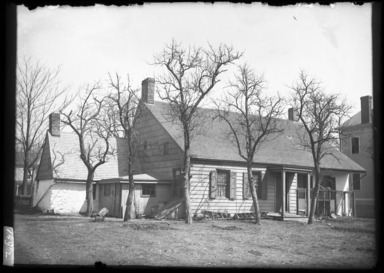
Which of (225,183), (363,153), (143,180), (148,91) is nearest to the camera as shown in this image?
(143,180)

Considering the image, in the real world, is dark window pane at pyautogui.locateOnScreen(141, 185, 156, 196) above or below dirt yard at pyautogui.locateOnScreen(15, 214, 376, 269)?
above

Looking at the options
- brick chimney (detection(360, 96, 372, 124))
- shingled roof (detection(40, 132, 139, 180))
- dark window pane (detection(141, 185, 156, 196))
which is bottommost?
dark window pane (detection(141, 185, 156, 196))

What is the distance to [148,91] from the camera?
26375 mm

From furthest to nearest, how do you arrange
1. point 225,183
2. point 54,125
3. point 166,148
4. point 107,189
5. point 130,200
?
point 54,125 → point 107,189 → point 166,148 → point 225,183 → point 130,200

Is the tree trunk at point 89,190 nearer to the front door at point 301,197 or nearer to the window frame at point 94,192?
the window frame at point 94,192

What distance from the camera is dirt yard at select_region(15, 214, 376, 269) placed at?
10.2 m

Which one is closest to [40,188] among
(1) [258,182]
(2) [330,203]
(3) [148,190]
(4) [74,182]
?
(4) [74,182]

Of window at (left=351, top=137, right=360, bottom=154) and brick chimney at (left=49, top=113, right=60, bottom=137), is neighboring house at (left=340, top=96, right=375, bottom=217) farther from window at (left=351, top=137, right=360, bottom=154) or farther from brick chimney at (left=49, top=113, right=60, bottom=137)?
brick chimney at (left=49, top=113, right=60, bottom=137)

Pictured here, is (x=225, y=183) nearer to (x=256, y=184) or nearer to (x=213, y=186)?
(x=213, y=186)

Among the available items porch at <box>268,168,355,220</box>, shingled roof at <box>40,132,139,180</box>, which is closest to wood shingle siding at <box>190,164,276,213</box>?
porch at <box>268,168,355,220</box>

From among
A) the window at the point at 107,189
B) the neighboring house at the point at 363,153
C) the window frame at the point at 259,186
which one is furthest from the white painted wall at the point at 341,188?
the window at the point at 107,189

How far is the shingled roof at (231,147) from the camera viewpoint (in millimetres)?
22922

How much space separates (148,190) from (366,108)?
21341 millimetres

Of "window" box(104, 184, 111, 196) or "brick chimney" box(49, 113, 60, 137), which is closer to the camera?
"window" box(104, 184, 111, 196)
